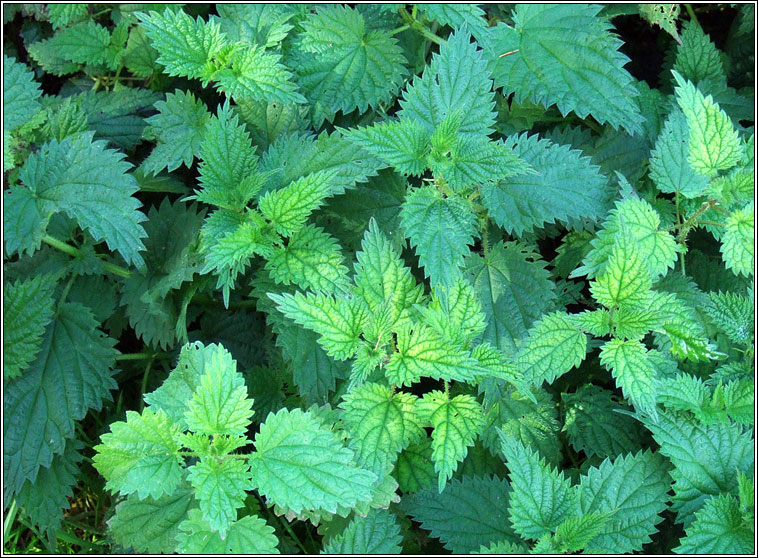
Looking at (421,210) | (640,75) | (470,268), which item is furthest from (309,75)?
(640,75)

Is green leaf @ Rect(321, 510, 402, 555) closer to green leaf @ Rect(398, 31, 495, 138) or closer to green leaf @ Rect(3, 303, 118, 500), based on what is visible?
green leaf @ Rect(3, 303, 118, 500)

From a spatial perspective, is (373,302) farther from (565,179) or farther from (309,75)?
(309,75)

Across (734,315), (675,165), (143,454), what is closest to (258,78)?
(143,454)

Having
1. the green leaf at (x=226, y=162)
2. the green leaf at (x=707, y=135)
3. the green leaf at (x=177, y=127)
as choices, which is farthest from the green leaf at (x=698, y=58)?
the green leaf at (x=177, y=127)

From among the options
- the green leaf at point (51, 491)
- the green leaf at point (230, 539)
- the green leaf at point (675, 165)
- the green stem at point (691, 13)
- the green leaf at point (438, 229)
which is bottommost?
the green leaf at point (51, 491)

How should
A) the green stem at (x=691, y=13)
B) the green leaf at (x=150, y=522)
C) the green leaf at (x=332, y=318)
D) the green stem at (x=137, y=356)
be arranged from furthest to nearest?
1. the green stem at (x=691, y=13)
2. the green stem at (x=137, y=356)
3. the green leaf at (x=150, y=522)
4. the green leaf at (x=332, y=318)

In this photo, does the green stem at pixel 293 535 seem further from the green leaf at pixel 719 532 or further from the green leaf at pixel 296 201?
the green leaf at pixel 719 532
